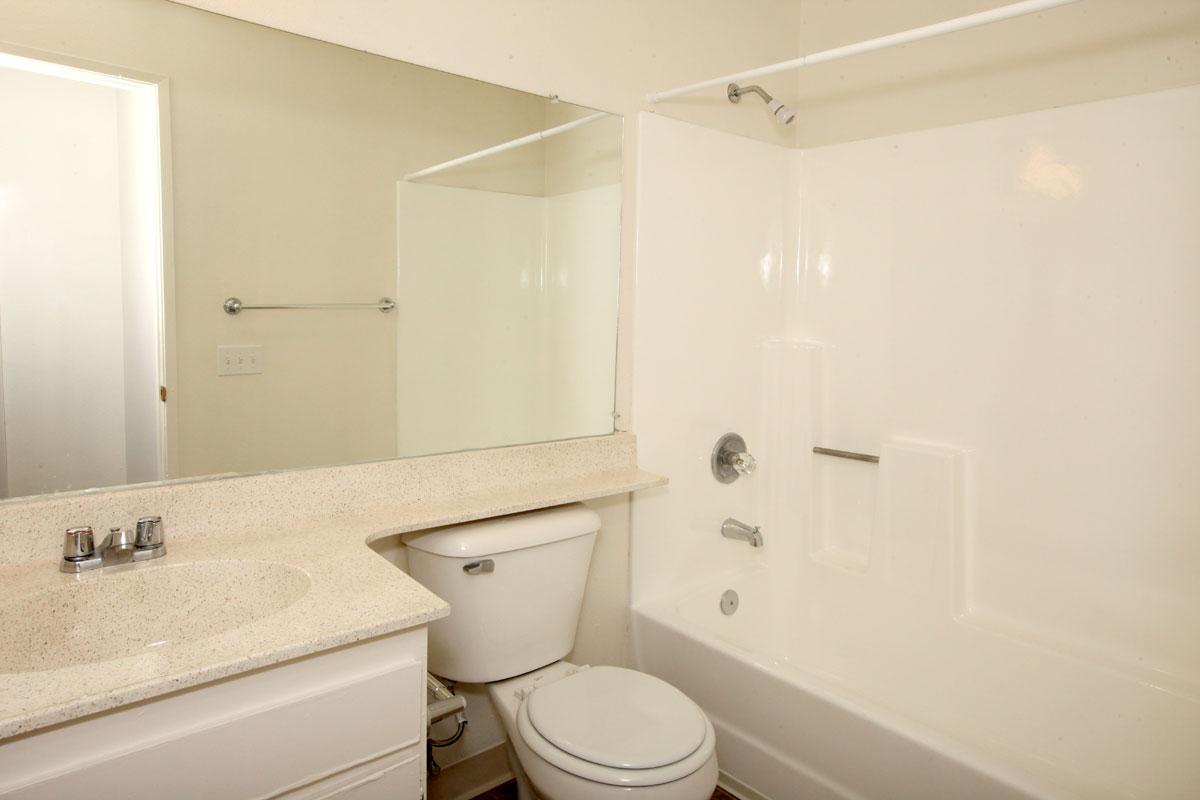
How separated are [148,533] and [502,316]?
3.00 ft

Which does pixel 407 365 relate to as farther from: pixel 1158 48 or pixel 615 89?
pixel 1158 48

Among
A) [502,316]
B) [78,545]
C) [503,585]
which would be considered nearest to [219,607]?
[78,545]

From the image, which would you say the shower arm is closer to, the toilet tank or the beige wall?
the beige wall

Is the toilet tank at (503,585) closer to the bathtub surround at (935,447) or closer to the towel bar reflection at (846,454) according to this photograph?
the bathtub surround at (935,447)

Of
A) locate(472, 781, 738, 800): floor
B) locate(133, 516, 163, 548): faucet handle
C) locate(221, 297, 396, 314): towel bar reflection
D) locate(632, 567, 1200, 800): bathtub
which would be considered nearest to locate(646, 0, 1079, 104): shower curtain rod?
locate(221, 297, 396, 314): towel bar reflection

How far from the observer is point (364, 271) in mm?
1629

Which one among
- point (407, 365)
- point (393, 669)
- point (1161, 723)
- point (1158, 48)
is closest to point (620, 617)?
point (407, 365)

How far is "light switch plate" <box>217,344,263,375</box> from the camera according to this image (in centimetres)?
144

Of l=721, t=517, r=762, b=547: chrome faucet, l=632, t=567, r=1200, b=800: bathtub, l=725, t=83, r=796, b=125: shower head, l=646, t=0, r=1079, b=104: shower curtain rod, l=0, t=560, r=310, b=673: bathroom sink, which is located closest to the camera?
l=0, t=560, r=310, b=673: bathroom sink

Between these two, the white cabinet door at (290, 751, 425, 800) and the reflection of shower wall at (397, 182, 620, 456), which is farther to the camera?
the reflection of shower wall at (397, 182, 620, 456)

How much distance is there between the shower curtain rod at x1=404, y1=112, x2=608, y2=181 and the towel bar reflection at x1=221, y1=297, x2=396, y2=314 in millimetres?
275

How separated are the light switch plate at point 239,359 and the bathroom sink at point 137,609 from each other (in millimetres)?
385

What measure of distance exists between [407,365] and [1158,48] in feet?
5.95

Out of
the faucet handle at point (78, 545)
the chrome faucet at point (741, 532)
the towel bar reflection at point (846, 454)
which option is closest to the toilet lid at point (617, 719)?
the chrome faucet at point (741, 532)
